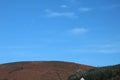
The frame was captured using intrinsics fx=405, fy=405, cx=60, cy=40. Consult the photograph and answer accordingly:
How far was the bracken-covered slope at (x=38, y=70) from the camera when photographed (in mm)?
111312

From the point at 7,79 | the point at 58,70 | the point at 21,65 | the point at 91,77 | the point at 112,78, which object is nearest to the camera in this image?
the point at 112,78

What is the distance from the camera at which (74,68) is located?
401 ft

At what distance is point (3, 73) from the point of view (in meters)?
119

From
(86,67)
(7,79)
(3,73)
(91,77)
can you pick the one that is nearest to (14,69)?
(3,73)

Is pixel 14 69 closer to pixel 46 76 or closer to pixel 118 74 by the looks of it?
pixel 46 76

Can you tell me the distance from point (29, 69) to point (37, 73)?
18.7ft

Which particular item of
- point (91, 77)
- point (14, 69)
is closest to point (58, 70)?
point (14, 69)

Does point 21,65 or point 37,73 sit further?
point 21,65

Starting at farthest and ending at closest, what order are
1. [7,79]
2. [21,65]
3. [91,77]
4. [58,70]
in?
[21,65]
[58,70]
[7,79]
[91,77]

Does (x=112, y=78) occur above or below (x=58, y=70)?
below

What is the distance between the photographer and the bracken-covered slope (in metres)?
111

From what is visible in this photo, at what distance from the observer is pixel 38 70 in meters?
119

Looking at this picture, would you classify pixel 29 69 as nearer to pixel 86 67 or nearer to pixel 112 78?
pixel 86 67

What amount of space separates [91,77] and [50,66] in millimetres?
38452
